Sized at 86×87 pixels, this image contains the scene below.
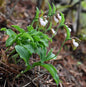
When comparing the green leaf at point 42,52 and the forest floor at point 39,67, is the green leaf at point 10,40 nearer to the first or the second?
the forest floor at point 39,67

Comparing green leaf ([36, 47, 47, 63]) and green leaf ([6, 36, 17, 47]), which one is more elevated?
green leaf ([6, 36, 17, 47])

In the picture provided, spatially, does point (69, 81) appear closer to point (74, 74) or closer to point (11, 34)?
point (74, 74)

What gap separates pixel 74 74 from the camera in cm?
185

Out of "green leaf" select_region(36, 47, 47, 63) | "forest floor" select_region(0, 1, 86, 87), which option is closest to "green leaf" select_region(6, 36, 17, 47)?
"forest floor" select_region(0, 1, 86, 87)

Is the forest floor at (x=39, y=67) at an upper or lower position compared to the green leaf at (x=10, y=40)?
lower

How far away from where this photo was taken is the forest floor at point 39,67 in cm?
123

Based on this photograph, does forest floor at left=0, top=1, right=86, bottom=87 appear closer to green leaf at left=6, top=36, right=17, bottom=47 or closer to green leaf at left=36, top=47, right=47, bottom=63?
green leaf at left=6, top=36, right=17, bottom=47

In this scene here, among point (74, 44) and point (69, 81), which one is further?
point (69, 81)

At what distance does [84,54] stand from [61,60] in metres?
0.75

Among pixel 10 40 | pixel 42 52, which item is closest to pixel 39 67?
pixel 42 52

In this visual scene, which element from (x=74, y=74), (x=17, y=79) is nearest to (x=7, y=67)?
(x=17, y=79)

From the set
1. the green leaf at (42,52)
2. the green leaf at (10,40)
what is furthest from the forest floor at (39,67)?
the green leaf at (42,52)

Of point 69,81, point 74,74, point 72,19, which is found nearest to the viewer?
point 69,81

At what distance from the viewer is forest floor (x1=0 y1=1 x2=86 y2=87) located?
1.23 meters
